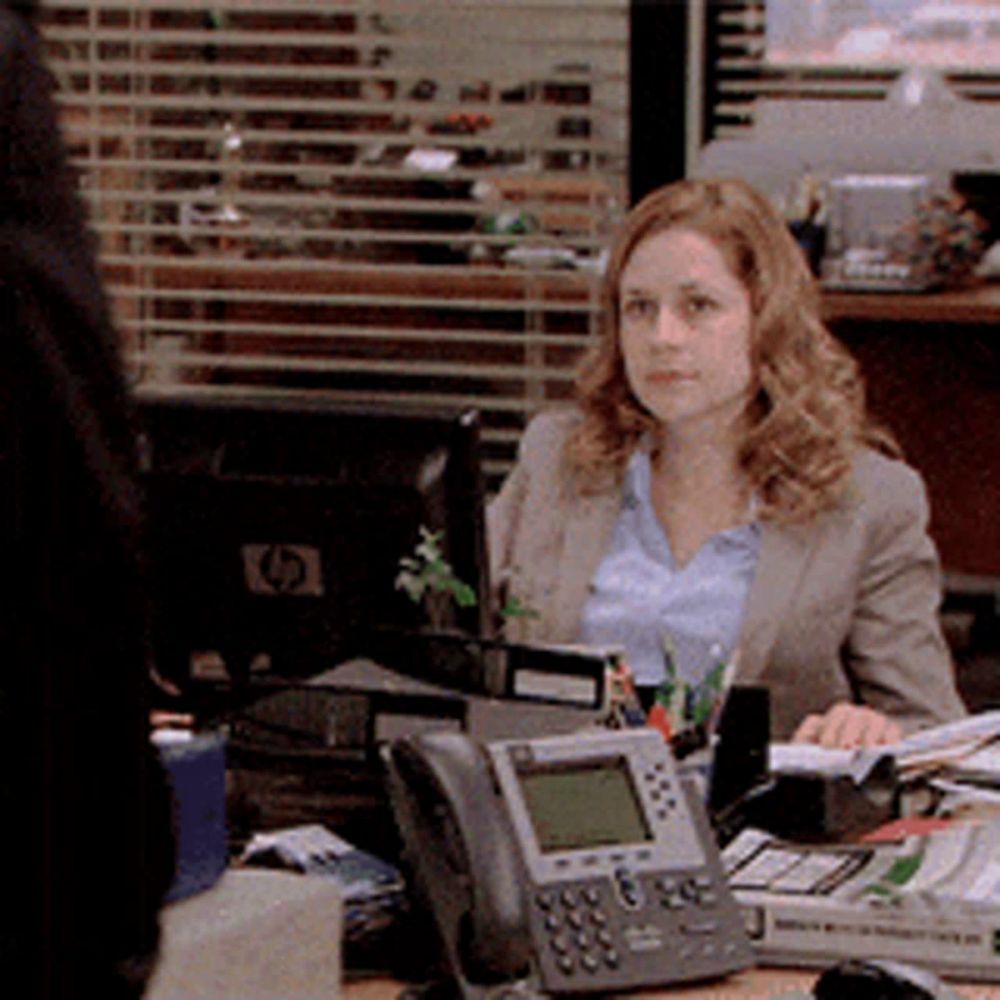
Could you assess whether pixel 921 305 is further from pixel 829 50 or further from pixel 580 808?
pixel 580 808

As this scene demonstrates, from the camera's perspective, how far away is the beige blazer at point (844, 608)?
2945 mm

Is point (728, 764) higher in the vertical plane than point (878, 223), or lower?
lower

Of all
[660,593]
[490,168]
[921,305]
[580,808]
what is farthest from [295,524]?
[490,168]

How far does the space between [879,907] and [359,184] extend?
364 centimetres

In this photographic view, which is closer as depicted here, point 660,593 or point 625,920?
point 625,920

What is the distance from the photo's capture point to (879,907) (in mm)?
1929

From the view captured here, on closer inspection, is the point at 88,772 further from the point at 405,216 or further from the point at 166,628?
the point at 405,216

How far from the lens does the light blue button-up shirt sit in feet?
9.67

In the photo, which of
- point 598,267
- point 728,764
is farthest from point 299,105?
point 728,764

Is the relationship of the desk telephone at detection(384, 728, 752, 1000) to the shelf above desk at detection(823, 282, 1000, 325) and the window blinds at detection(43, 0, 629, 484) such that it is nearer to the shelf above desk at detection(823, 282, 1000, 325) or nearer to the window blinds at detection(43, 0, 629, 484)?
the shelf above desk at detection(823, 282, 1000, 325)

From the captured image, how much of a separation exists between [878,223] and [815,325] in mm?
2018

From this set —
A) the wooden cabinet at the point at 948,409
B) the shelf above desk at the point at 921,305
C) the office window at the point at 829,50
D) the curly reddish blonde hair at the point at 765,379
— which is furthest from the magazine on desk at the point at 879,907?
the office window at the point at 829,50

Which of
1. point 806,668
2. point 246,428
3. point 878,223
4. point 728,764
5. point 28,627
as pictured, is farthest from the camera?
point 878,223

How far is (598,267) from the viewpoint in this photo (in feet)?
16.9
